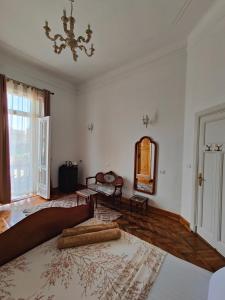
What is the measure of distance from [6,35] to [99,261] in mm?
3980

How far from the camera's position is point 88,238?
1.45 metres

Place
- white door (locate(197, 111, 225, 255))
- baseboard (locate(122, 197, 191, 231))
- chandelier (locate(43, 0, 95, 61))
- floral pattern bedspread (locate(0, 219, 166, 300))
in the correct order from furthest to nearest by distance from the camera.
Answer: baseboard (locate(122, 197, 191, 231)), white door (locate(197, 111, 225, 255)), chandelier (locate(43, 0, 95, 61)), floral pattern bedspread (locate(0, 219, 166, 300))

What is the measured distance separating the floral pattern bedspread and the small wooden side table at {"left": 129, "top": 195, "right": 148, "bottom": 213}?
2.11 meters

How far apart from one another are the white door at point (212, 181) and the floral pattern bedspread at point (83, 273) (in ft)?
4.75

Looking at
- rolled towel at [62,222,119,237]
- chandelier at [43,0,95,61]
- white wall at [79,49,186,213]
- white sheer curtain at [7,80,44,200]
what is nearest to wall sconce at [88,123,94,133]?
white wall at [79,49,186,213]

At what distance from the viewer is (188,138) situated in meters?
2.99

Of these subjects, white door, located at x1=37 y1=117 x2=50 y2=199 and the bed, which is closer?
the bed

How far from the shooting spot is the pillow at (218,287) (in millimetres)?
848

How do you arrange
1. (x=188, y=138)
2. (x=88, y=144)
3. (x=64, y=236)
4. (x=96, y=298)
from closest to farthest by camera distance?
(x=96, y=298) → (x=64, y=236) → (x=188, y=138) → (x=88, y=144)

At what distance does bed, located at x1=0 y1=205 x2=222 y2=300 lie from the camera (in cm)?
96

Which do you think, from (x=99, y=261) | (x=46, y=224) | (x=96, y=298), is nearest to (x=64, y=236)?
(x=46, y=224)

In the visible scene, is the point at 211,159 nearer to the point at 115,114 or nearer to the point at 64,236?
the point at 64,236

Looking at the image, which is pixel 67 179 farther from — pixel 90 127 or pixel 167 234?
pixel 167 234

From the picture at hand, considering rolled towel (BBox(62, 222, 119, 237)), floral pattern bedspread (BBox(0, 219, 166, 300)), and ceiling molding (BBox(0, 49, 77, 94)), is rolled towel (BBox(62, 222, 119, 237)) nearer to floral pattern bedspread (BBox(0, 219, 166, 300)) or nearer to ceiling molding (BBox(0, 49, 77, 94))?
floral pattern bedspread (BBox(0, 219, 166, 300))
